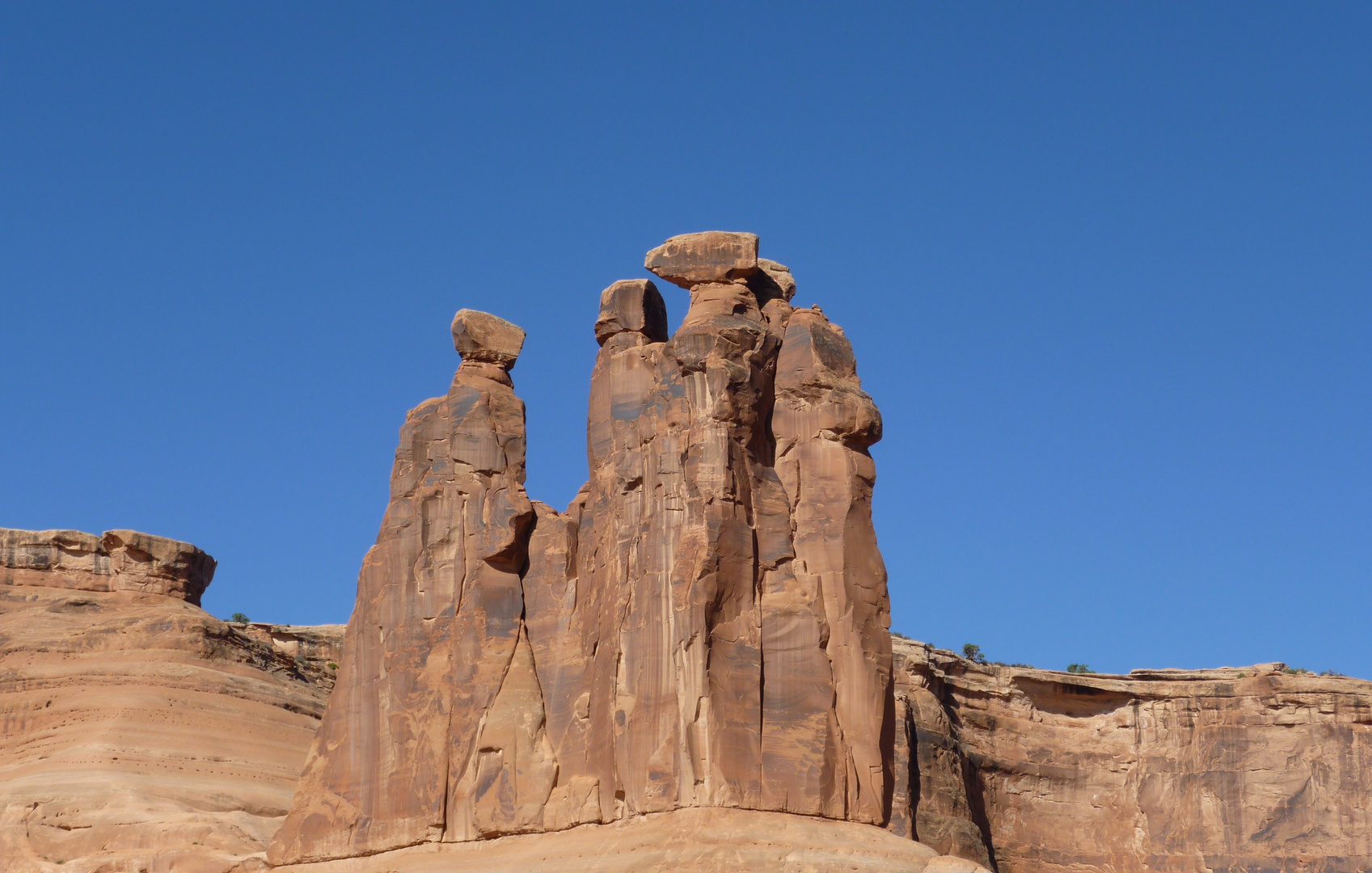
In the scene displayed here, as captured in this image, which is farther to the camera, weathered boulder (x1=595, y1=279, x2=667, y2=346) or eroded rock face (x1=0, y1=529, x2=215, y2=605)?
eroded rock face (x1=0, y1=529, x2=215, y2=605)

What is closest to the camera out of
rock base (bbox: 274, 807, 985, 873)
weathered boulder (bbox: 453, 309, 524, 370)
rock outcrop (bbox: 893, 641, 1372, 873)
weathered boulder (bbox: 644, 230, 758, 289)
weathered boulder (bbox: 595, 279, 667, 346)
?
rock base (bbox: 274, 807, 985, 873)

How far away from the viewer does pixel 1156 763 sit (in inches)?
3337

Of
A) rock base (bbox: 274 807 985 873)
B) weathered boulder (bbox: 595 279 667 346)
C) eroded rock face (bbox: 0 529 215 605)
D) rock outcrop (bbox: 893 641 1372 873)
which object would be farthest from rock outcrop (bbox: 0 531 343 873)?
rock outcrop (bbox: 893 641 1372 873)

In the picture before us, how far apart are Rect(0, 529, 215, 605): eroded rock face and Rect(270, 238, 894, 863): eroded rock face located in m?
16.7

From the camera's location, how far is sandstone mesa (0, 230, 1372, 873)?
4669cm

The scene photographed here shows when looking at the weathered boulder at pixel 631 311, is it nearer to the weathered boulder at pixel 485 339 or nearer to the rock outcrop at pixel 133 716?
the weathered boulder at pixel 485 339

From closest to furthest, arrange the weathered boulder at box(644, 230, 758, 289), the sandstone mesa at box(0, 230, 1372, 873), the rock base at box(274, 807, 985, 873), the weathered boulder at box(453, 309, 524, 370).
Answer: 1. the rock base at box(274, 807, 985, 873)
2. the sandstone mesa at box(0, 230, 1372, 873)
3. the weathered boulder at box(644, 230, 758, 289)
4. the weathered boulder at box(453, 309, 524, 370)

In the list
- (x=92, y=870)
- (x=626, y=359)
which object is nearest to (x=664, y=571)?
(x=626, y=359)

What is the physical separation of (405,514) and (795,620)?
13.1 m

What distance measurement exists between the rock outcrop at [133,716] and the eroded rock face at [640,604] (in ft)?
19.6

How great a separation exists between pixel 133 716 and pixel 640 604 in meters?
22.1

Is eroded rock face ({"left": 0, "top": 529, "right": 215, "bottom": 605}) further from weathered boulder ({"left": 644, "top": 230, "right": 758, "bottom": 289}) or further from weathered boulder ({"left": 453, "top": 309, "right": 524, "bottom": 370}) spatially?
weathered boulder ({"left": 644, "top": 230, "right": 758, "bottom": 289})

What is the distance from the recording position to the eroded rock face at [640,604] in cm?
4697

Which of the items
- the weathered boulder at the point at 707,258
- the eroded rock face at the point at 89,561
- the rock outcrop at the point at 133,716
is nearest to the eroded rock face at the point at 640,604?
the weathered boulder at the point at 707,258
